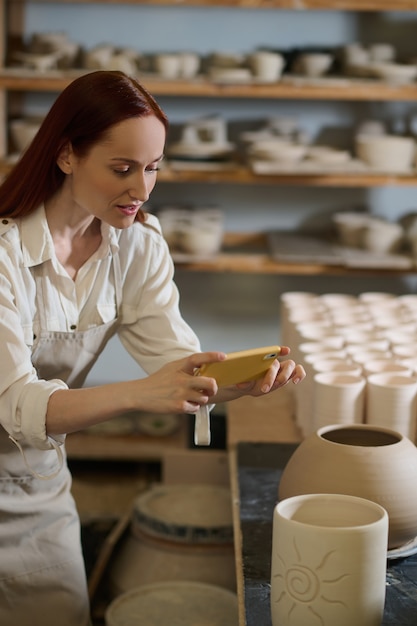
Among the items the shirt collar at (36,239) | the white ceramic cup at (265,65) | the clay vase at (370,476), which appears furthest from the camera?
the white ceramic cup at (265,65)

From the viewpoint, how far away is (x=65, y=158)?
5.84 ft

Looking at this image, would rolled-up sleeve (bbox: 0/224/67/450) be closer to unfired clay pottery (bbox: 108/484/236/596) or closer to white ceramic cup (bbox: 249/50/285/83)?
unfired clay pottery (bbox: 108/484/236/596)

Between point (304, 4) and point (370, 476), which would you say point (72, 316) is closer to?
point (370, 476)

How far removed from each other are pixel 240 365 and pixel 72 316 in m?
0.52

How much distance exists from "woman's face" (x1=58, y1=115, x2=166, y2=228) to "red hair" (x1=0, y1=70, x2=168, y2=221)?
0.02 metres

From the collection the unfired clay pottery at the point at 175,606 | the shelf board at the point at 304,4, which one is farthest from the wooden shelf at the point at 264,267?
the unfired clay pottery at the point at 175,606

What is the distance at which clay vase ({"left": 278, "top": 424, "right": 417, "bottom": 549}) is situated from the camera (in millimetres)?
1584

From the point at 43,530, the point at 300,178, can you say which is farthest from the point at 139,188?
the point at 300,178

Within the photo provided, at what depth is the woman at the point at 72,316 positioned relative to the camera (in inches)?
63.3

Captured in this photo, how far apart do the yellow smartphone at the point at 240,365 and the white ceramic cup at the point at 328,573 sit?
0.25 m

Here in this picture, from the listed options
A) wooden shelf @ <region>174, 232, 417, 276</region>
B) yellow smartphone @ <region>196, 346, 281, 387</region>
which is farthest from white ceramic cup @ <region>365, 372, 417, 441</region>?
wooden shelf @ <region>174, 232, 417, 276</region>

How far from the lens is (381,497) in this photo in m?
1.58

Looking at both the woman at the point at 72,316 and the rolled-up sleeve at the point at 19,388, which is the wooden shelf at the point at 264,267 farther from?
the rolled-up sleeve at the point at 19,388

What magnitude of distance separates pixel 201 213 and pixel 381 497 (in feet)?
8.28
